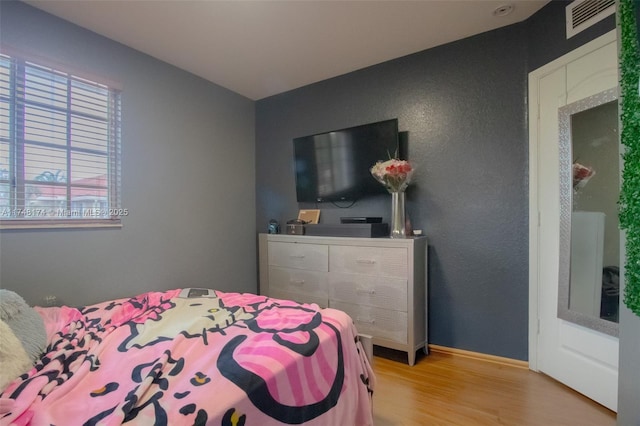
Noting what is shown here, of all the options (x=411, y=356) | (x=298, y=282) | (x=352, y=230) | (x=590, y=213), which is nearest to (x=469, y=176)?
(x=590, y=213)

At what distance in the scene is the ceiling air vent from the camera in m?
1.76

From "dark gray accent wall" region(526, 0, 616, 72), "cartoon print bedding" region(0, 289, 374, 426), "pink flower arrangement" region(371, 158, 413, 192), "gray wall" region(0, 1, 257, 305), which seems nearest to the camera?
"cartoon print bedding" region(0, 289, 374, 426)

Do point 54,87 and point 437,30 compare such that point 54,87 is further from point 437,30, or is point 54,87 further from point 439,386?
point 439,386

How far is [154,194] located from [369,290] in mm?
1981

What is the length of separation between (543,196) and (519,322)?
36.5 inches

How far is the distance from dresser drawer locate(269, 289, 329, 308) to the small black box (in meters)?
0.56

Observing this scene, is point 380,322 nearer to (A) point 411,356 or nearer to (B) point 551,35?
(A) point 411,356

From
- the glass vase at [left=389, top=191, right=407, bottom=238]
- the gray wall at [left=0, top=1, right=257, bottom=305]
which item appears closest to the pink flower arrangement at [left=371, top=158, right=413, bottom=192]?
the glass vase at [left=389, top=191, right=407, bottom=238]

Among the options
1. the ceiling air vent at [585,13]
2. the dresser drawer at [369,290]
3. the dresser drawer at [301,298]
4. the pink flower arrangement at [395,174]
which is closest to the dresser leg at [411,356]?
the dresser drawer at [369,290]

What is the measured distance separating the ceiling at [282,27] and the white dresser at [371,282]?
158 cm

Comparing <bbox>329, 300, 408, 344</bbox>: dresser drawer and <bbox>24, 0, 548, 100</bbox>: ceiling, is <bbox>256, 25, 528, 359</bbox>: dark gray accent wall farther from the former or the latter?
<bbox>329, 300, 408, 344</bbox>: dresser drawer

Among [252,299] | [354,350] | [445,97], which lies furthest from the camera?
[445,97]

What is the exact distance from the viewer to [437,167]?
102 inches

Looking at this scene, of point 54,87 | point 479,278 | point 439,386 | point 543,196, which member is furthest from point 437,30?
point 54,87
